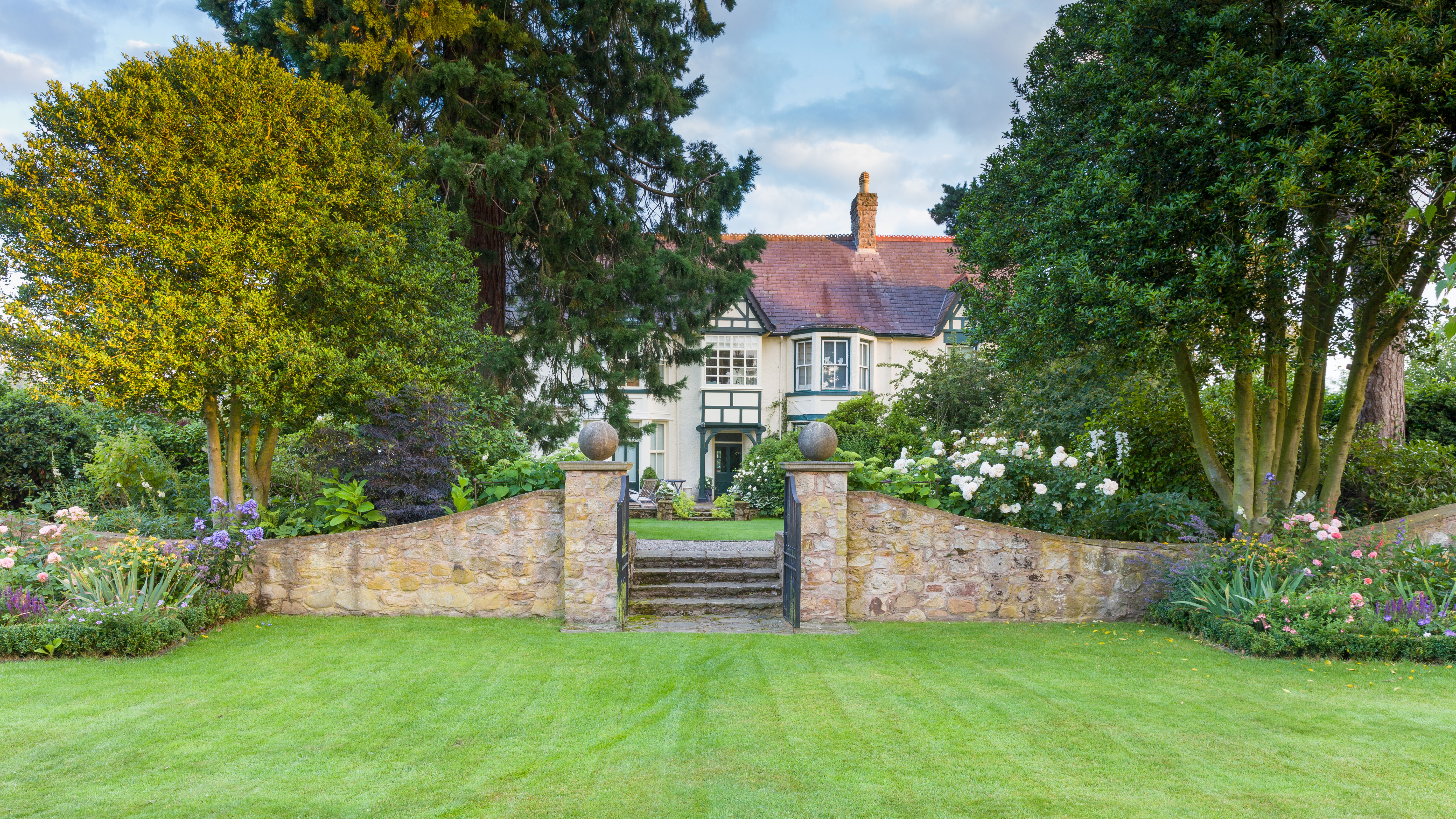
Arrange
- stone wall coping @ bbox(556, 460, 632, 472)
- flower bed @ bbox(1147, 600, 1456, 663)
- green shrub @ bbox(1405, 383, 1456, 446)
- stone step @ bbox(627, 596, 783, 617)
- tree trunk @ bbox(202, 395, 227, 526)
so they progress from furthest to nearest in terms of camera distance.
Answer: green shrub @ bbox(1405, 383, 1456, 446) < tree trunk @ bbox(202, 395, 227, 526) < stone step @ bbox(627, 596, 783, 617) < stone wall coping @ bbox(556, 460, 632, 472) < flower bed @ bbox(1147, 600, 1456, 663)

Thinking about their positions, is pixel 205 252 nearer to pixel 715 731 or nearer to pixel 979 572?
pixel 715 731

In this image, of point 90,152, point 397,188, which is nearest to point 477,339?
point 397,188

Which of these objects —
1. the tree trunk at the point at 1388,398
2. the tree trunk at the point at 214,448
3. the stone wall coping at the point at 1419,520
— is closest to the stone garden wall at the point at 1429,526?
the stone wall coping at the point at 1419,520

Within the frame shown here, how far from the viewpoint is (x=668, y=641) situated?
6605 millimetres

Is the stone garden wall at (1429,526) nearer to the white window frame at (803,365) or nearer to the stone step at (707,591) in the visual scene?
the stone step at (707,591)

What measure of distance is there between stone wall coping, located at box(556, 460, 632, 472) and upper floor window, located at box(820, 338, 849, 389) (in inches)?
610

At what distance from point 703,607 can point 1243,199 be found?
605cm

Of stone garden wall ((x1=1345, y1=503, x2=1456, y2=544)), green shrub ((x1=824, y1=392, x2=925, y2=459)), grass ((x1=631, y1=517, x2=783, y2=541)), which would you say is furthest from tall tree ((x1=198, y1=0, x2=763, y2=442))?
stone garden wall ((x1=1345, y1=503, x2=1456, y2=544))

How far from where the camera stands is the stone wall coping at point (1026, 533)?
7.51 m

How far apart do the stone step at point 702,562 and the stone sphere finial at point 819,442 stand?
1.81 metres

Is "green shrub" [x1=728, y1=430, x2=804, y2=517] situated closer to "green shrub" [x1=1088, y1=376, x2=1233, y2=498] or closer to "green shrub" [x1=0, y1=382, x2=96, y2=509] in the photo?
"green shrub" [x1=1088, y1=376, x2=1233, y2=498]

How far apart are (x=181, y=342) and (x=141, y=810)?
5102 mm

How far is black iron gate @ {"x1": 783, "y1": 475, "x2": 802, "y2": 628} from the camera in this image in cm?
714

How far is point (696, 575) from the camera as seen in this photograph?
8.45 meters
